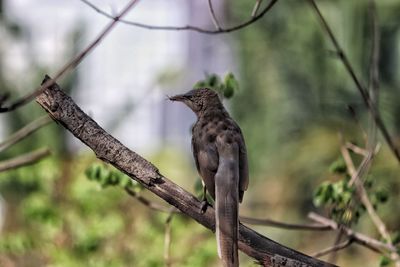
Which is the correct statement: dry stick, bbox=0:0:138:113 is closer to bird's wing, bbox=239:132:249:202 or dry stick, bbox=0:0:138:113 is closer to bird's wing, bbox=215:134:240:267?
bird's wing, bbox=215:134:240:267

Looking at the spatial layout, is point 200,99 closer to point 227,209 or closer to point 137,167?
point 227,209

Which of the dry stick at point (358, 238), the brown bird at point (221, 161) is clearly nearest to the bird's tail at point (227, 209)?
the brown bird at point (221, 161)

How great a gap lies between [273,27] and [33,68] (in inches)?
138

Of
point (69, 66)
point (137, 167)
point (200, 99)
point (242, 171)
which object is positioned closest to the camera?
point (69, 66)

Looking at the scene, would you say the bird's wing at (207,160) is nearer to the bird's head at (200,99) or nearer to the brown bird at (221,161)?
the brown bird at (221,161)

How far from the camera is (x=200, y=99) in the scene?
468 cm

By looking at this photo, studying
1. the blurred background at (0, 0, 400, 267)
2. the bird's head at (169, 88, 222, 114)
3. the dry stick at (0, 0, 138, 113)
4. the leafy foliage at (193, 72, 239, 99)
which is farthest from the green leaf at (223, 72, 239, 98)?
the blurred background at (0, 0, 400, 267)

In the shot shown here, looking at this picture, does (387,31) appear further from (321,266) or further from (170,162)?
(321,266)

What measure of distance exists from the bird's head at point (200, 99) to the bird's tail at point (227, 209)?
16.1 inches

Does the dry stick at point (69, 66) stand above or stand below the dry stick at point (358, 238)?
below

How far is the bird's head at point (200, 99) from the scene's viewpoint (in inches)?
182

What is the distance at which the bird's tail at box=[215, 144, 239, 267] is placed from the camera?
3758mm

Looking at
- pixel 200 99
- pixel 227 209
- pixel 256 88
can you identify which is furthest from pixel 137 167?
pixel 256 88

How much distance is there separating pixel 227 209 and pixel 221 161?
1.25 ft
